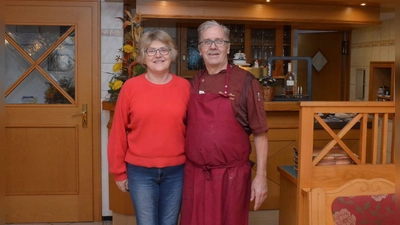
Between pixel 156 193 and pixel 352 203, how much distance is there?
881mm

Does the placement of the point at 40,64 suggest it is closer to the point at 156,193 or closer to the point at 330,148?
the point at 156,193

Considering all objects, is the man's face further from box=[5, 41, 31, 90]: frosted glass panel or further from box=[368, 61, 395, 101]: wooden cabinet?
box=[368, 61, 395, 101]: wooden cabinet

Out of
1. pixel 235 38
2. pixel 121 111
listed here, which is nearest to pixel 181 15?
pixel 235 38

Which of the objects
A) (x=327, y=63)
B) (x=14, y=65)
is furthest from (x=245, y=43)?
(x=14, y=65)

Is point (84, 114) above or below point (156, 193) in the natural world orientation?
above

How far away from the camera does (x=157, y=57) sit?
78.0 inches

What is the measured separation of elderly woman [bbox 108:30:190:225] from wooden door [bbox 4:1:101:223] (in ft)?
5.41

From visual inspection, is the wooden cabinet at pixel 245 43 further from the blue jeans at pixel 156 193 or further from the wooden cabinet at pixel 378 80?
the blue jeans at pixel 156 193

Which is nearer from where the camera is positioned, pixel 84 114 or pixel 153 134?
pixel 153 134

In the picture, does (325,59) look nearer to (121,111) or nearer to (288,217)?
(288,217)

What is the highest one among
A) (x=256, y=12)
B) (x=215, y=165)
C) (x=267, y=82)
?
(x=256, y=12)

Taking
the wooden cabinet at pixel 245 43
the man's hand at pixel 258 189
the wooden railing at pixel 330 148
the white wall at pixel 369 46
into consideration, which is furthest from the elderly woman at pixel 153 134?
the white wall at pixel 369 46

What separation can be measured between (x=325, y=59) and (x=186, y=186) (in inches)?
172

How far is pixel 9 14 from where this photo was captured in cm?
350
